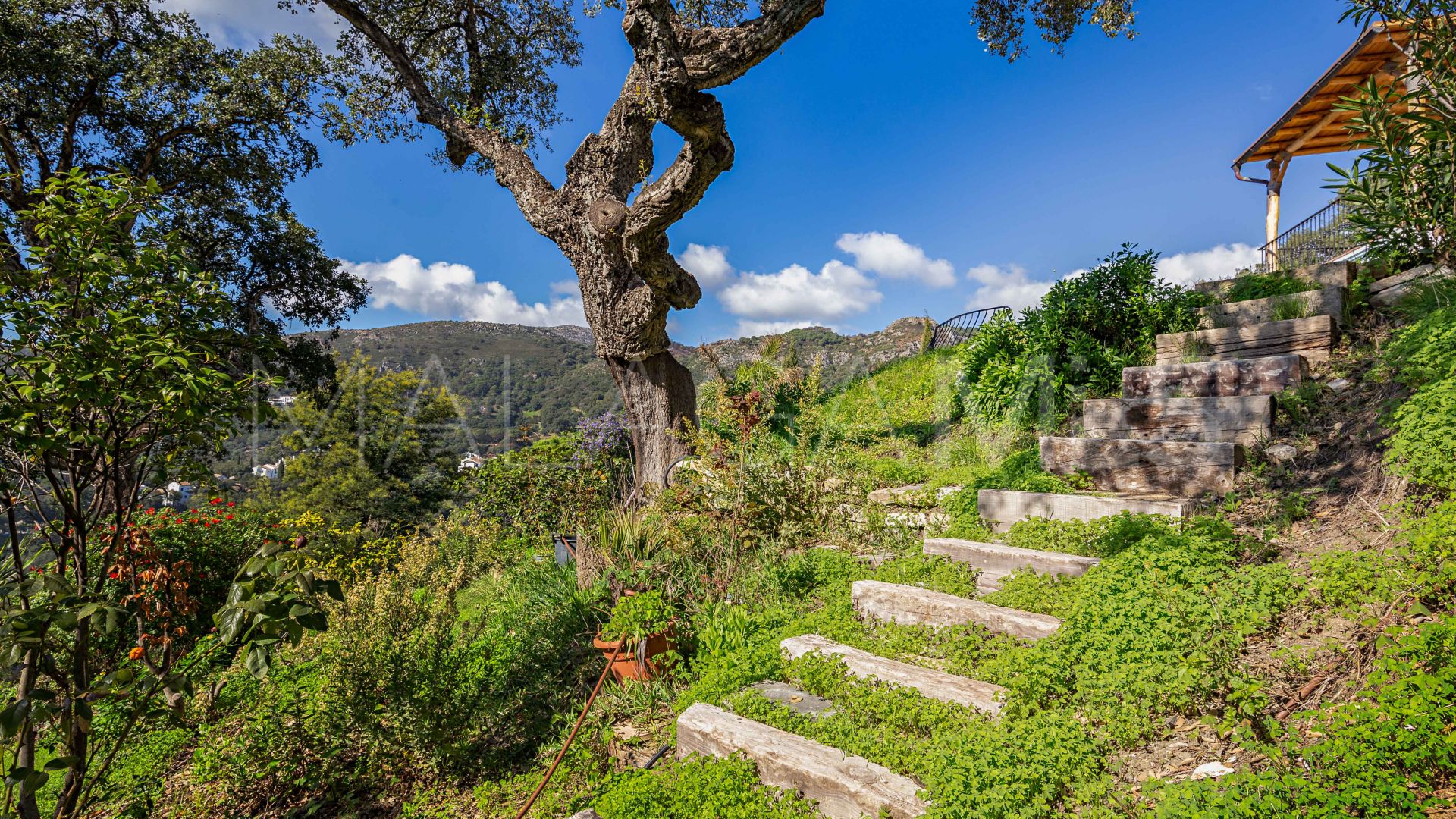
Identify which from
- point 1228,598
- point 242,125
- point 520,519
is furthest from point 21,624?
point 242,125

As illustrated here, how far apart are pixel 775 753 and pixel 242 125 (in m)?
11.2

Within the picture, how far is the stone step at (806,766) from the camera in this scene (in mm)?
2020

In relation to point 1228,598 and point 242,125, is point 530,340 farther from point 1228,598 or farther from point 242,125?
point 1228,598

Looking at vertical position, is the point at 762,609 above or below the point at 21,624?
below

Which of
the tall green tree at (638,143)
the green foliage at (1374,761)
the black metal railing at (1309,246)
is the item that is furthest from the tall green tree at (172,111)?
the black metal railing at (1309,246)

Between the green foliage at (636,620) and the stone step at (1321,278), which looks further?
the stone step at (1321,278)

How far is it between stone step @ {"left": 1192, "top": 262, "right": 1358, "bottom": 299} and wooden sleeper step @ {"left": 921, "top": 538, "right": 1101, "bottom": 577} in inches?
151

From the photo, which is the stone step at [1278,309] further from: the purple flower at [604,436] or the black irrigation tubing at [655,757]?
the purple flower at [604,436]

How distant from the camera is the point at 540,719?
10.3ft

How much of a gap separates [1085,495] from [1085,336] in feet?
6.82

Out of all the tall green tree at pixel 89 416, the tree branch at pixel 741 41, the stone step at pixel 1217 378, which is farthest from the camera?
the tree branch at pixel 741 41

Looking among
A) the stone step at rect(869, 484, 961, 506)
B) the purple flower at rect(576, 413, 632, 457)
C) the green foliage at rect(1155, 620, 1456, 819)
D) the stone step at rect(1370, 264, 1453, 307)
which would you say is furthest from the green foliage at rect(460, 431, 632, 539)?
the stone step at rect(1370, 264, 1453, 307)

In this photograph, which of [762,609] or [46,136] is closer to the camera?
[762,609]

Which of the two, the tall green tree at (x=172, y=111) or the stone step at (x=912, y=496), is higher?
the tall green tree at (x=172, y=111)
